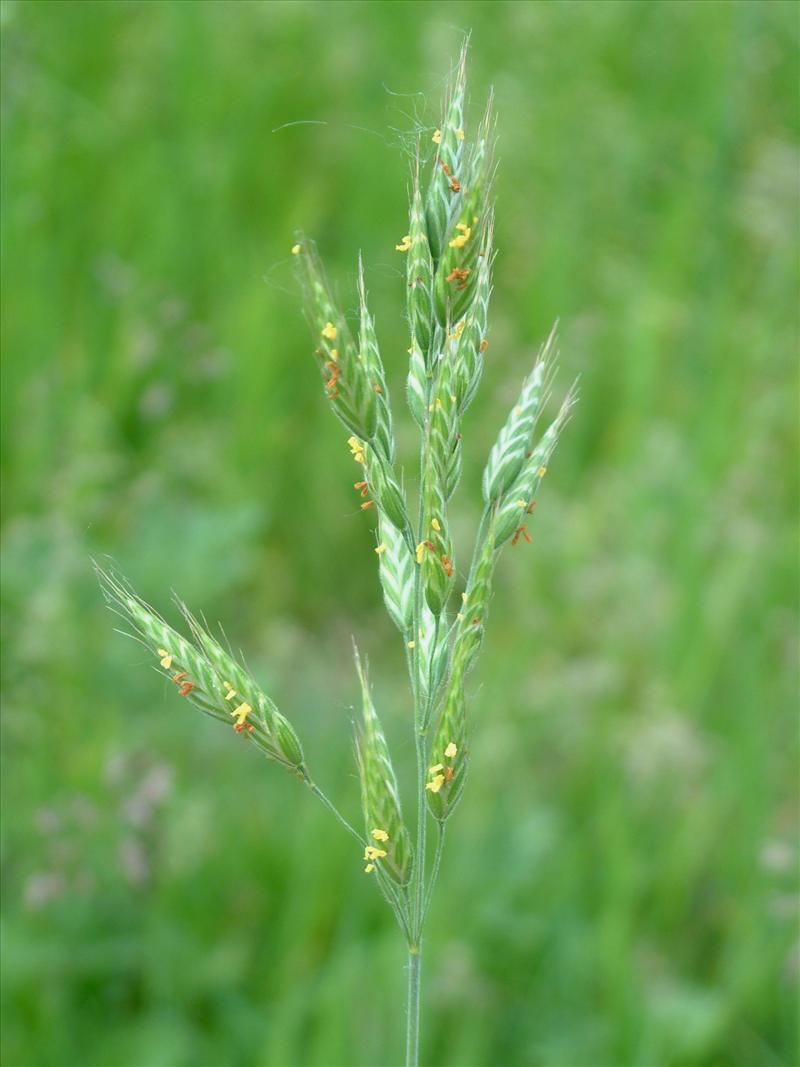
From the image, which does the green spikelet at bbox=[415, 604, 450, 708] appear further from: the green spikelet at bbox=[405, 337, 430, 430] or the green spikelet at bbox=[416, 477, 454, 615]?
the green spikelet at bbox=[405, 337, 430, 430]

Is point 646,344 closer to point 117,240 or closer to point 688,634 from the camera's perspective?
point 688,634

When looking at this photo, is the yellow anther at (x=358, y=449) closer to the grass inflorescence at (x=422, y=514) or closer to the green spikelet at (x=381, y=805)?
the grass inflorescence at (x=422, y=514)

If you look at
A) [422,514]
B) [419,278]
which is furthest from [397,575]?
[419,278]

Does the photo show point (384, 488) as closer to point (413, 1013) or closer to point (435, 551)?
point (435, 551)

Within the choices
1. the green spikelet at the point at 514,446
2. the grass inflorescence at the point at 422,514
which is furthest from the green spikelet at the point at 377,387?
the green spikelet at the point at 514,446

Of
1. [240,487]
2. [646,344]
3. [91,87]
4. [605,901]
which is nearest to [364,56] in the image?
[91,87]
